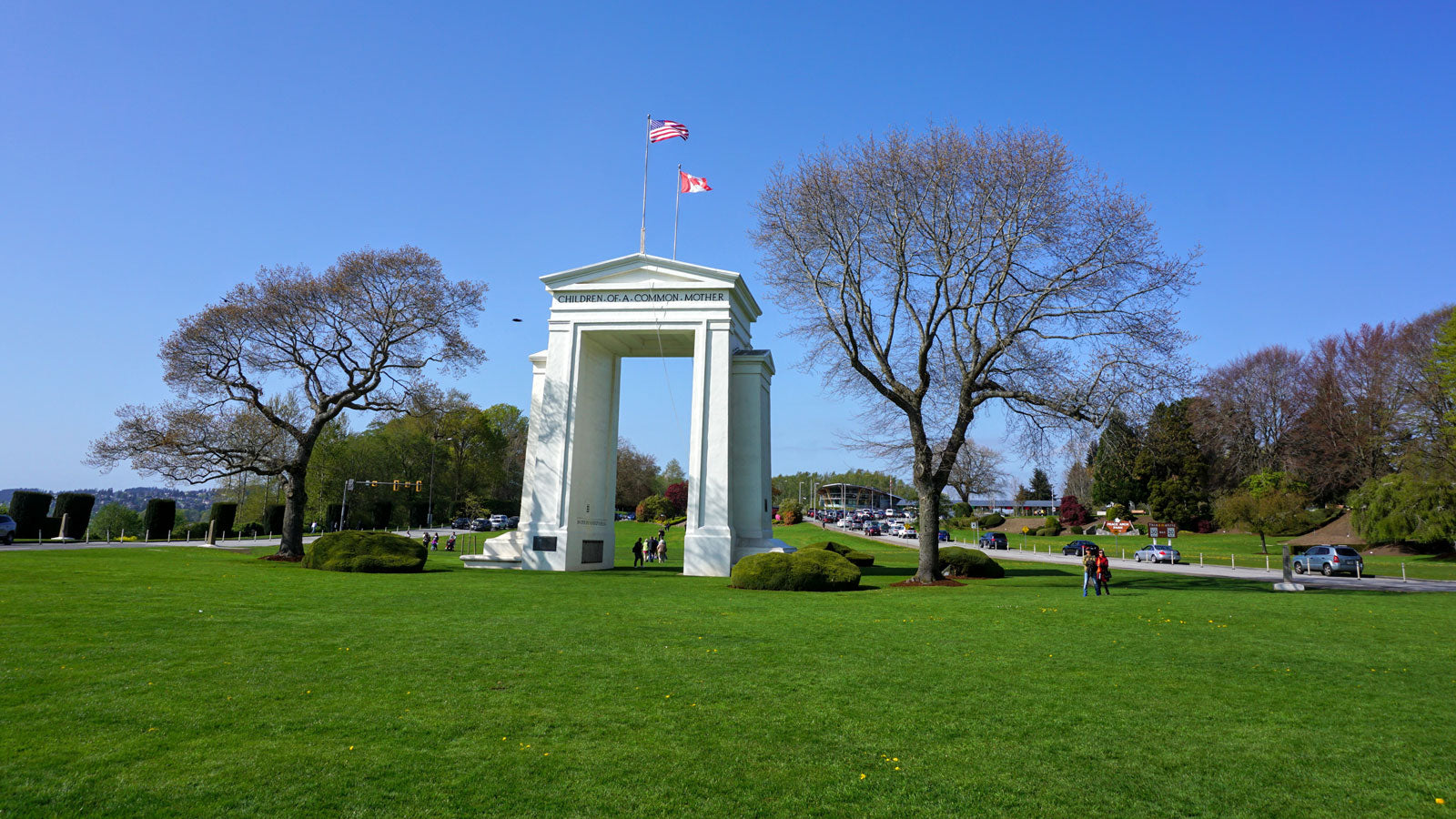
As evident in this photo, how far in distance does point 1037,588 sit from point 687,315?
1802 cm

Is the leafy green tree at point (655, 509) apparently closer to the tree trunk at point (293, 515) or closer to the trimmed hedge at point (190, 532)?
the trimmed hedge at point (190, 532)

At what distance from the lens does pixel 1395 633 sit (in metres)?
16.3

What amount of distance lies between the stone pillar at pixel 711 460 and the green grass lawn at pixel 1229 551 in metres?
36.4

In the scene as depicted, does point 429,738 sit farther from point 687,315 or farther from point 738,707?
point 687,315

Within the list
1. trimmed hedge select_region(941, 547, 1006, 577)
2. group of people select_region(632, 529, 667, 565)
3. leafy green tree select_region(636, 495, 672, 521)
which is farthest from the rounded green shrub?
leafy green tree select_region(636, 495, 672, 521)

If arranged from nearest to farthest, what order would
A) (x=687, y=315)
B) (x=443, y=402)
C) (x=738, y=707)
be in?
(x=738, y=707), (x=687, y=315), (x=443, y=402)

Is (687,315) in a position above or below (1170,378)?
above

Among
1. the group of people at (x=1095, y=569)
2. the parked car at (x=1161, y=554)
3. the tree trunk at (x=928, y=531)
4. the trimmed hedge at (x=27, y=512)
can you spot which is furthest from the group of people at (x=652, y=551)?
the trimmed hedge at (x=27, y=512)

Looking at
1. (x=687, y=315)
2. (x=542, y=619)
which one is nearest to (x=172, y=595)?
(x=542, y=619)

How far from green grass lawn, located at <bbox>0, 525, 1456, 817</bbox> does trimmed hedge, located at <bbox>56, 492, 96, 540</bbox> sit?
144ft

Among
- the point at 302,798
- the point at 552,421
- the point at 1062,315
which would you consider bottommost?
the point at 302,798

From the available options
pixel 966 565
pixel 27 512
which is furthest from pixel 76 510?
pixel 966 565

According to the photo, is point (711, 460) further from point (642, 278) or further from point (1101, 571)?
point (1101, 571)

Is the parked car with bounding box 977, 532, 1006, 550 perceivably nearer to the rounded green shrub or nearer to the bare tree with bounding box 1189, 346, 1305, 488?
the bare tree with bounding box 1189, 346, 1305, 488
